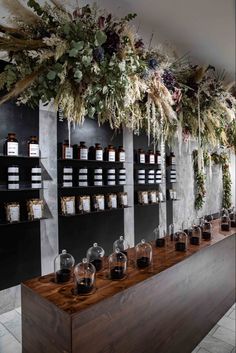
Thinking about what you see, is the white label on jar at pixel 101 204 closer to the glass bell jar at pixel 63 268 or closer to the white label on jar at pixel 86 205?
the white label on jar at pixel 86 205

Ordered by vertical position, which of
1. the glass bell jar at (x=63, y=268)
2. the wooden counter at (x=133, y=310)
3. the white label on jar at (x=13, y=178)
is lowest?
the wooden counter at (x=133, y=310)

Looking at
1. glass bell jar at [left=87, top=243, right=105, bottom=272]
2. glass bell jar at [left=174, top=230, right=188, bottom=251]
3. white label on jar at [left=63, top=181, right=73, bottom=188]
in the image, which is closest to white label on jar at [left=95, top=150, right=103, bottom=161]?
white label on jar at [left=63, top=181, right=73, bottom=188]

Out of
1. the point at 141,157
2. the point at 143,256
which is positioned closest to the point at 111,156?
the point at 141,157

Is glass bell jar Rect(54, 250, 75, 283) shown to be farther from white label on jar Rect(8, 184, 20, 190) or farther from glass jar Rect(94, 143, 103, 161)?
glass jar Rect(94, 143, 103, 161)

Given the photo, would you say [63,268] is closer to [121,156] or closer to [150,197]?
[121,156]

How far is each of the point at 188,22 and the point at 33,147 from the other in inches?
75.1

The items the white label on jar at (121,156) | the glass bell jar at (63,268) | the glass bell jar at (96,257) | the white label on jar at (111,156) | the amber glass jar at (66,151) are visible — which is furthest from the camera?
the white label on jar at (121,156)

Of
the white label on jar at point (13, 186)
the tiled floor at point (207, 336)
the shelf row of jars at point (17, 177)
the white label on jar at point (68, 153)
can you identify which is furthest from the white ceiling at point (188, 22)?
the tiled floor at point (207, 336)

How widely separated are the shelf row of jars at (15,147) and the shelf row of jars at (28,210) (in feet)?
1.61

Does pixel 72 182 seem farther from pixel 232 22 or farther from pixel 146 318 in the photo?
pixel 232 22

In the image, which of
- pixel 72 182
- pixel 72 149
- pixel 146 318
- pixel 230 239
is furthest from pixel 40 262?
pixel 230 239

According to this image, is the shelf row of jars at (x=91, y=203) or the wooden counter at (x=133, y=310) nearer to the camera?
the wooden counter at (x=133, y=310)

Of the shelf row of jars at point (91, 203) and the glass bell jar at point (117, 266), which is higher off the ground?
the shelf row of jars at point (91, 203)

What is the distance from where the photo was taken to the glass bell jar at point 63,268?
1560mm
